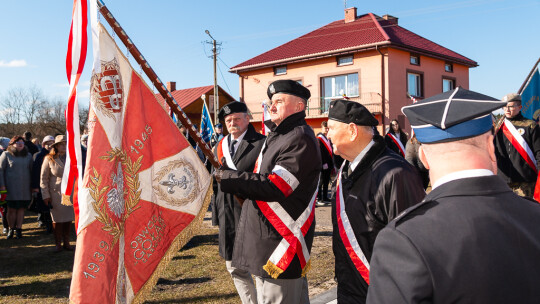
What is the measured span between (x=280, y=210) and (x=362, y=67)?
21.6m

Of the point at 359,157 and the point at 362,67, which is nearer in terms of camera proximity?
the point at 359,157

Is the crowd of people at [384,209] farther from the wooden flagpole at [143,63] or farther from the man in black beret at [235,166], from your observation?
the wooden flagpole at [143,63]

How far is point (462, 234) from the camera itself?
1.14 m

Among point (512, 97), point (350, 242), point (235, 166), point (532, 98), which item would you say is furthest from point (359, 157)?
point (532, 98)

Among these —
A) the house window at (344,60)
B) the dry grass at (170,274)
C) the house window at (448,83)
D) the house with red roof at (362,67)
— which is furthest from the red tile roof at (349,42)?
the dry grass at (170,274)

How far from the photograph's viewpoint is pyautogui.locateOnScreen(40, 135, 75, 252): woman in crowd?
7004mm

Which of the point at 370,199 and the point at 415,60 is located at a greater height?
the point at 415,60

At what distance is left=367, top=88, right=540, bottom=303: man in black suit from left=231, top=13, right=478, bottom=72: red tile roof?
22.1m

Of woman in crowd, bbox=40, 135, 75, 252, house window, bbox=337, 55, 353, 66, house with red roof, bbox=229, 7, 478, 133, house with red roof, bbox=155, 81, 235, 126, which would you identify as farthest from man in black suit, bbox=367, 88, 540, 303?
house with red roof, bbox=155, 81, 235, 126

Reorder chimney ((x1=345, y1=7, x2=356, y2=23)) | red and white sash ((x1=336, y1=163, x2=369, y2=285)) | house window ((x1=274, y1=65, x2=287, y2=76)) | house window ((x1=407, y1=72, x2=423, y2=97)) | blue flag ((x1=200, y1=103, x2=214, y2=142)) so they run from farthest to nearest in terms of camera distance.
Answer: chimney ((x1=345, y1=7, x2=356, y2=23)) → house window ((x1=274, y1=65, x2=287, y2=76)) → house window ((x1=407, y1=72, x2=423, y2=97)) → blue flag ((x1=200, y1=103, x2=214, y2=142)) → red and white sash ((x1=336, y1=163, x2=369, y2=285))

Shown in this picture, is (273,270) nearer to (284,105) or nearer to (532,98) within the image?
(284,105)

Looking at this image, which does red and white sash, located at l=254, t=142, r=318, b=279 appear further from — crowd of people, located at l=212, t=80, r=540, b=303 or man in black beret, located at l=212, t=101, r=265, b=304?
man in black beret, located at l=212, t=101, r=265, b=304

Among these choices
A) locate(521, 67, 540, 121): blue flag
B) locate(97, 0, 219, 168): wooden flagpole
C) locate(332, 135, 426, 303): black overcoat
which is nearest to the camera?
locate(332, 135, 426, 303): black overcoat

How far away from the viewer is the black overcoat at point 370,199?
7.48ft
